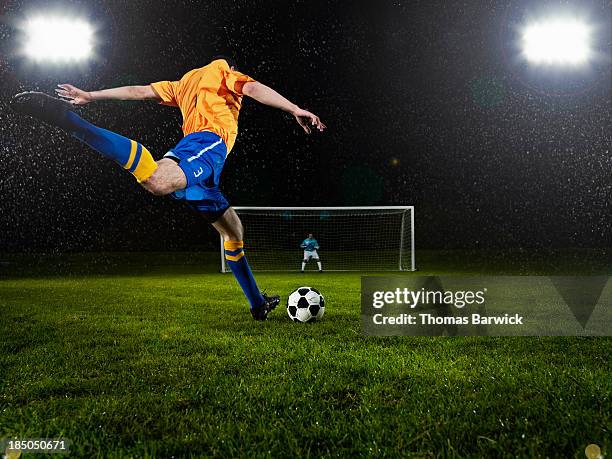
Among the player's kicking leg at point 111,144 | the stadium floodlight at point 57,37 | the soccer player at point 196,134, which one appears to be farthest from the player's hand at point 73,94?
the stadium floodlight at point 57,37

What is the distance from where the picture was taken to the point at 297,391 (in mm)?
2797

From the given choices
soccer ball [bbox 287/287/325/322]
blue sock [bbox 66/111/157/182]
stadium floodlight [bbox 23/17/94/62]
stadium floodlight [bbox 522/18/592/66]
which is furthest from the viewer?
stadium floodlight [bbox 522/18/592/66]

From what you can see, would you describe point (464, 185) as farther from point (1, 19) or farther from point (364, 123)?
point (1, 19)

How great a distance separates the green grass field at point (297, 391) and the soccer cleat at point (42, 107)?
1.64 metres


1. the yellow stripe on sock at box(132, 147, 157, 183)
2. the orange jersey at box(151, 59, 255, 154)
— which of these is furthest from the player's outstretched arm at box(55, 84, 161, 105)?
the yellow stripe on sock at box(132, 147, 157, 183)

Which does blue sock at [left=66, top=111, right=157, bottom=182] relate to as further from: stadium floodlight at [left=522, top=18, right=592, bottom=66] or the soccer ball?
stadium floodlight at [left=522, top=18, right=592, bottom=66]

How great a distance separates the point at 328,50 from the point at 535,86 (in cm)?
868

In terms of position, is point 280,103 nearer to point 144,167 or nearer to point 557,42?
point 144,167

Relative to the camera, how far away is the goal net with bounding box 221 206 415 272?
19055mm

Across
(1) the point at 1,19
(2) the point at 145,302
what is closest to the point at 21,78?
(1) the point at 1,19

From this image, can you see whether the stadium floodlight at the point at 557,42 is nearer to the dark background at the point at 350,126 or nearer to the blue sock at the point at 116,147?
the dark background at the point at 350,126

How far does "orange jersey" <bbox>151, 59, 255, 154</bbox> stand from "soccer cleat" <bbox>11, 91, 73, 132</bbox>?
1.51 m

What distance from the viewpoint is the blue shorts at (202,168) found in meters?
4.35

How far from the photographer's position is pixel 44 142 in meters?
20.0
